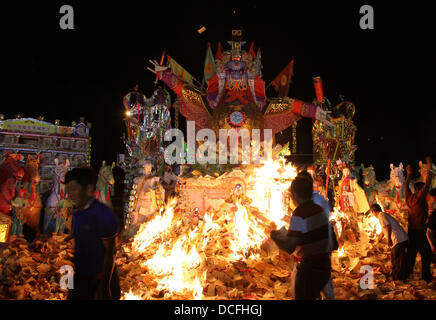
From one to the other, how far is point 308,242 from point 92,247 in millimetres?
2329

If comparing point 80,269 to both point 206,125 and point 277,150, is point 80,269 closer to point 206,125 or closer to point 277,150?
point 277,150

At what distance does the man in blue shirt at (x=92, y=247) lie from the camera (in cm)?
291

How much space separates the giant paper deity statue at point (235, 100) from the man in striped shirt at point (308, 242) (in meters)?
9.18

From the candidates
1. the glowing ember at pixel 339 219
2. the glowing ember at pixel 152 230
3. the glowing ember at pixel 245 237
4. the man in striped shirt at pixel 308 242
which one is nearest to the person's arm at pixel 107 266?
the man in striped shirt at pixel 308 242

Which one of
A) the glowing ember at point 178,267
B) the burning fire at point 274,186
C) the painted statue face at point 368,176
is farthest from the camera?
the painted statue face at point 368,176

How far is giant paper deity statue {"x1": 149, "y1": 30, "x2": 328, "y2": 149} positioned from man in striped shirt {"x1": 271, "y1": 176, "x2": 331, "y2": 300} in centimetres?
918

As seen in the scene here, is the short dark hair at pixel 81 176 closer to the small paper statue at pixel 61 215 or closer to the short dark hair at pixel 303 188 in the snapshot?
the short dark hair at pixel 303 188

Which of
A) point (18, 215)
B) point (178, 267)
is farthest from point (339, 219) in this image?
point (18, 215)

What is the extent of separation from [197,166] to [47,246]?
19.0ft

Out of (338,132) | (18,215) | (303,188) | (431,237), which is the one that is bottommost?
(431,237)

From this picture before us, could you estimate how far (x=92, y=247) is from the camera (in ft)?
9.57

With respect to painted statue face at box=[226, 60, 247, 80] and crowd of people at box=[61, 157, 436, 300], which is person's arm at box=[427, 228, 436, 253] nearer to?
crowd of people at box=[61, 157, 436, 300]

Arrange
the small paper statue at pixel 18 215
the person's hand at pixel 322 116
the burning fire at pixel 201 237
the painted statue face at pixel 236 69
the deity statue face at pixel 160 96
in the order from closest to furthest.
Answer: the burning fire at pixel 201 237 < the small paper statue at pixel 18 215 < the deity statue face at pixel 160 96 < the person's hand at pixel 322 116 < the painted statue face at pixel 236 69

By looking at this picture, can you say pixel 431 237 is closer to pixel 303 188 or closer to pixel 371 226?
pixel 303 188
